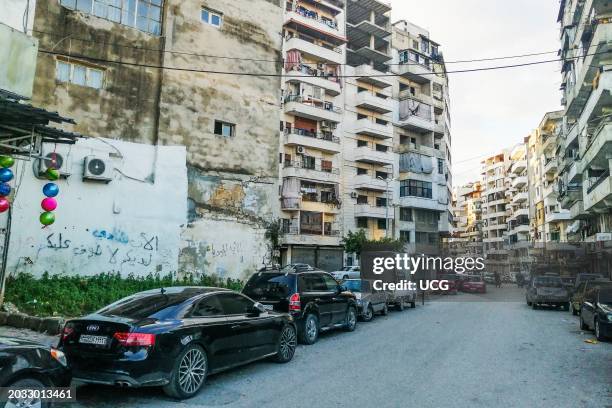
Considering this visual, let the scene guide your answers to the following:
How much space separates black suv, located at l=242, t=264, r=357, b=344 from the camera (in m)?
10.5

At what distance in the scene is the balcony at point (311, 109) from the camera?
142ft

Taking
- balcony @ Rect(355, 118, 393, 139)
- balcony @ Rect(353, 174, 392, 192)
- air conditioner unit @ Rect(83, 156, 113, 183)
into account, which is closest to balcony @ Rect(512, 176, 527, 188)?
balcony @ Rect(355, 118, 393, 139)

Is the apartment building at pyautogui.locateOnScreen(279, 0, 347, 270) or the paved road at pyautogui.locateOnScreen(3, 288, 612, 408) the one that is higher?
the apartment building at pyautogui.locateOnScreen(279, 0, 347, 270)

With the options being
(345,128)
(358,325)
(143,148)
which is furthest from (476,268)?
(143,148)

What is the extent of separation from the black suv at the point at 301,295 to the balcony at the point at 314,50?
117 ft

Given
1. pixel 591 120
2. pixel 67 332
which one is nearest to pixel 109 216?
pixel 67 332

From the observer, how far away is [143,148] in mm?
17234

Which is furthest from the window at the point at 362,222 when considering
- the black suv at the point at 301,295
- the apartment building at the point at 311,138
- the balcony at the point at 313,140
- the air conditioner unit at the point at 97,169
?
the black suv at the point at 301,295

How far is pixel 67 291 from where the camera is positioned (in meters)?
13.3

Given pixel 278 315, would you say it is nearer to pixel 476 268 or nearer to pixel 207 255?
pixel 207 255

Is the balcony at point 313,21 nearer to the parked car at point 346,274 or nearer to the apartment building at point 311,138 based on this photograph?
the apartment building at point 311,138

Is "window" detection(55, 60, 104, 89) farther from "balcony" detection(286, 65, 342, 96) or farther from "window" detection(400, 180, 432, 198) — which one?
"window" detection(400, 180, 432, 198)

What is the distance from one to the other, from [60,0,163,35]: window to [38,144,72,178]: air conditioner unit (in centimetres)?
526

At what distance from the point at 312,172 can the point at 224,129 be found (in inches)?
935
